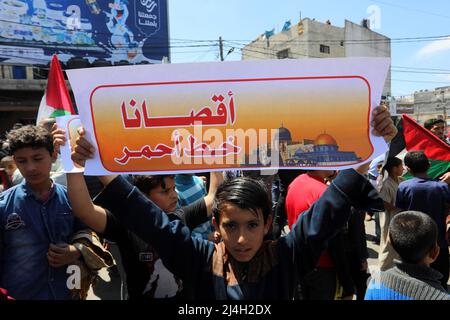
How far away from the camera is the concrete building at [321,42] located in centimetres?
2338

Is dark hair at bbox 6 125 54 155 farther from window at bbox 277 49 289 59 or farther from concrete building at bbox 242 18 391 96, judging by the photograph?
window at bbox 277 49 289 59

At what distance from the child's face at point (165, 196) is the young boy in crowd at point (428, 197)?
85.5 inches

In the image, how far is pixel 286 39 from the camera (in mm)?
24797

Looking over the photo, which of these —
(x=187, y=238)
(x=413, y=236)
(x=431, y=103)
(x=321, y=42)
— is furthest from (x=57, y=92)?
(x=431, y=103)

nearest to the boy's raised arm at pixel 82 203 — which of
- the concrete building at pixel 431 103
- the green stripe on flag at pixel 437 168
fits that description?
the green stripe on flag at pixel 437 168

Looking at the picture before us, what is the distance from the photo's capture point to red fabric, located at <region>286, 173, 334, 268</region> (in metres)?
2.22

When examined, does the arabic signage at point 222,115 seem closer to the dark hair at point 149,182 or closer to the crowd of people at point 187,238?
the crowd of people at point 187,238

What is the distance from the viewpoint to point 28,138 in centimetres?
166

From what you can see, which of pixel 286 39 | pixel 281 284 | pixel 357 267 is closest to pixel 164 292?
pixel 281 284

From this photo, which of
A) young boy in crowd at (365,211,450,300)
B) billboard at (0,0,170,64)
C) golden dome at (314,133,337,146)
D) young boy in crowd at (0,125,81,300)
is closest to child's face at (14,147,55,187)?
young boy in crowd at (0,125,81,300)

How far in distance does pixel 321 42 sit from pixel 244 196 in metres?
25.3

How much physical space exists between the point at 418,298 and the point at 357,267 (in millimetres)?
1156

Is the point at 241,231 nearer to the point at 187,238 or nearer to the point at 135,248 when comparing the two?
the point at 187,238

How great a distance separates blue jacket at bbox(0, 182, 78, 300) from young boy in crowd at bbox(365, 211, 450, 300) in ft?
4.95
